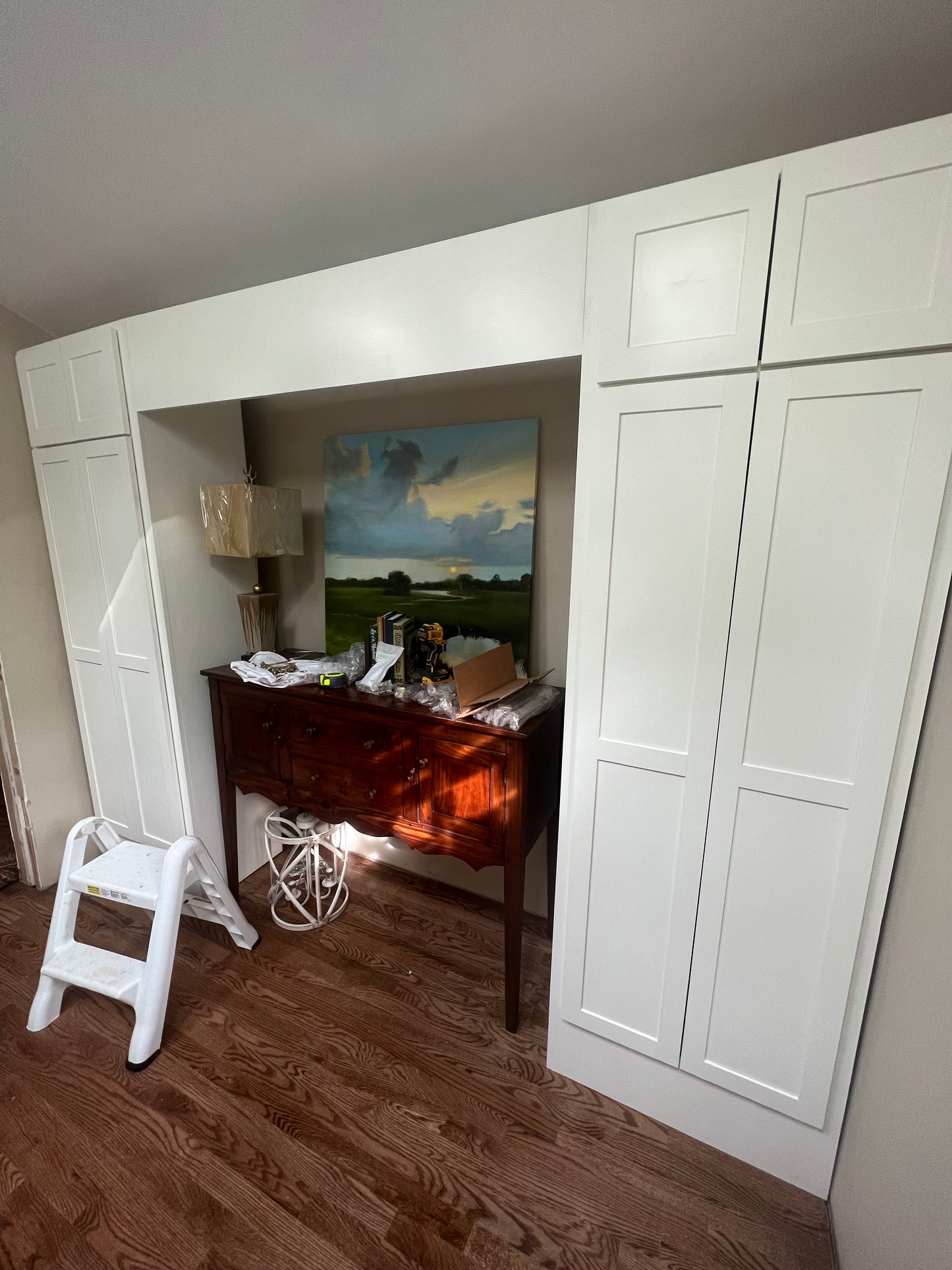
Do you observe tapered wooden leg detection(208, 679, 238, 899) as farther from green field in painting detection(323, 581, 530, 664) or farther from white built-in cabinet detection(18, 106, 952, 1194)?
white built-in cabinet detection(18, 106, 952, 1194)

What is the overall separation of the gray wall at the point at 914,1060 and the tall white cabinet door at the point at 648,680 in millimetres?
363

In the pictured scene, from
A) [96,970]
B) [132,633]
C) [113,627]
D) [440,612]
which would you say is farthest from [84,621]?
[440,612]

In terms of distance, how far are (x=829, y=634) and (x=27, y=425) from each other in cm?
281

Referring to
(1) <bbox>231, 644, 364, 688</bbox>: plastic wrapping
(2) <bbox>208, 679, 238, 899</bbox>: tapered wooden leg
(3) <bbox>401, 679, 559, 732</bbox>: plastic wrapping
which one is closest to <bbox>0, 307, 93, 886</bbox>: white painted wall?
(2) <bbox>208, 679, 238, 899</bbox>: tapered wooden leg

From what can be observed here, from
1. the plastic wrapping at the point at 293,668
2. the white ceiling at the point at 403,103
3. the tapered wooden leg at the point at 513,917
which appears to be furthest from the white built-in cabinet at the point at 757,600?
the plastic wrapping at the point at 293,668

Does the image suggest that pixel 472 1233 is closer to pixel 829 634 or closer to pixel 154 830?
pixel 829 634

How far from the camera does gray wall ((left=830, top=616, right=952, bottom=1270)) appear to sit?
2.64 feet

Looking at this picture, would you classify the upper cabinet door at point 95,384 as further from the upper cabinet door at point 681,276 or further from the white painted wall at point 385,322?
the upper cabinet door at point 681,276

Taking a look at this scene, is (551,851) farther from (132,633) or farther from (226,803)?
(132,633)

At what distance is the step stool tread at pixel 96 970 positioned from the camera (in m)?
1.53

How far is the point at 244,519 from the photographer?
6.07 feet

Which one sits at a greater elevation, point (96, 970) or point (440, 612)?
point (440, 612)

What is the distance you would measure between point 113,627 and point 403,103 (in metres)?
1.94

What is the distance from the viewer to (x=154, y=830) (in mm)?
2178
